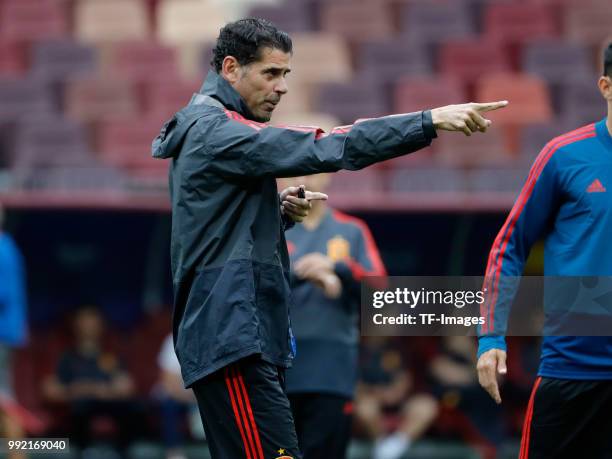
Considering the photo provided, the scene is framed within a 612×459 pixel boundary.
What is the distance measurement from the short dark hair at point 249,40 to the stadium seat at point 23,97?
7718 mm

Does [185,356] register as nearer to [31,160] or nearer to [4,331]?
[4,331]

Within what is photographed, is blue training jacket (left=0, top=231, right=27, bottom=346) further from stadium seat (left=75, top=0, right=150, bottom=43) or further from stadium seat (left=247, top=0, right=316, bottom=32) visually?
stadium seat (left=247, top=0, right=316, bottom=32)

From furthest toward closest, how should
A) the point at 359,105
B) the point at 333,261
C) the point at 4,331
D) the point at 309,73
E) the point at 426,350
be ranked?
the point at 309,73 → the point at 359,105 → the point at 426,350 → the point at 4,331 → the point at 333,261

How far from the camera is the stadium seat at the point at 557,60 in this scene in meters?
12.6

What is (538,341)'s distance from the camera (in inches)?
383

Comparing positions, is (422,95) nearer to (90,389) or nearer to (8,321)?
(90,389)

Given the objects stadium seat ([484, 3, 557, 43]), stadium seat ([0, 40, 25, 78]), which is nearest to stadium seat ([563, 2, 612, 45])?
stadium seat ([484, 3, 557, 43])

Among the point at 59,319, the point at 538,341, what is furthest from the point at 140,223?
the point at 538,341

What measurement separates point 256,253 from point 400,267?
20.6 feet

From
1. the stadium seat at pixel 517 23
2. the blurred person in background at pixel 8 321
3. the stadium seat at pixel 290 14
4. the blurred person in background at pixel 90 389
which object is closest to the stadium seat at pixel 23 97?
the blurred person in background at pixel 90 389

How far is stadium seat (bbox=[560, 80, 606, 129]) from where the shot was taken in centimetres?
1085

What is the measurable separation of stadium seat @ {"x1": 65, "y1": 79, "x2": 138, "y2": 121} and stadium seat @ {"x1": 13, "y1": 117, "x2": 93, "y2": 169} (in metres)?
0.63

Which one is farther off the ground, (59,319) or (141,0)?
(141,0)

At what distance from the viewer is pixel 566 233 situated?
4457 millimetres
